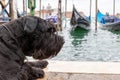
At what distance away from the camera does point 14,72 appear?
3064mm

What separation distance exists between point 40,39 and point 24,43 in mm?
139

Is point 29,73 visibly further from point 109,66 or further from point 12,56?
point 109,66

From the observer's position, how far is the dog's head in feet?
10.5

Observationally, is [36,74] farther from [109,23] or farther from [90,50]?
[109,23]

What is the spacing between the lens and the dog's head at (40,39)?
3.21 metres

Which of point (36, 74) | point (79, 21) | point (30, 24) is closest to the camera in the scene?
point (30, 24)

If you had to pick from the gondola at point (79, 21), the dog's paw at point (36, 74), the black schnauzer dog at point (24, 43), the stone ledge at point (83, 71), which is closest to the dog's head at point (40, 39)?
the black schnauzer dog at point (24, 43)

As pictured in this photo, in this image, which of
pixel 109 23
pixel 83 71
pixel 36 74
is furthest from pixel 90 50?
pixel 109 23

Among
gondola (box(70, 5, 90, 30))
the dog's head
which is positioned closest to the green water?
the dog's head

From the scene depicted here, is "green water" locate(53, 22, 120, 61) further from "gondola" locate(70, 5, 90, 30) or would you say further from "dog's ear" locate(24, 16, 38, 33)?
"gondola" locate(70, 5, 90, 30)

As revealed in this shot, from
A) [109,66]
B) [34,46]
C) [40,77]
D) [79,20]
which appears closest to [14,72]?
[34,46]

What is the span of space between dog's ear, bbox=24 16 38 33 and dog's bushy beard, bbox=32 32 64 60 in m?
0.09

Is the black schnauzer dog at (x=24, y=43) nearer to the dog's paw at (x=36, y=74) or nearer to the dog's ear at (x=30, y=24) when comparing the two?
the dog's ear at (x=30, y=24)

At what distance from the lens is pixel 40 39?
322cm
